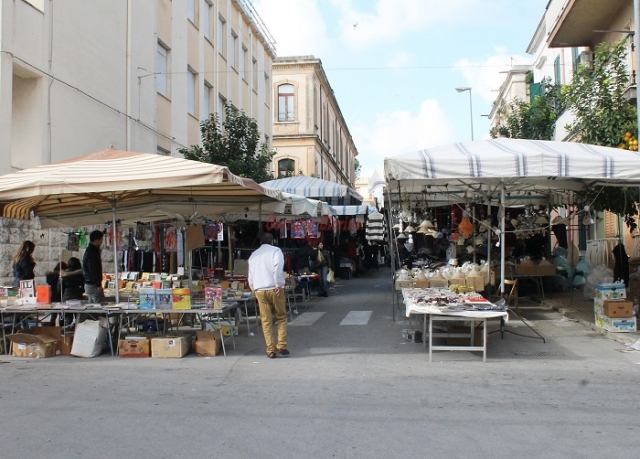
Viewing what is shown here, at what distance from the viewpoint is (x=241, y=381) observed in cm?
777

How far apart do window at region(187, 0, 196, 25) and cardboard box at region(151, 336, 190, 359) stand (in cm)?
1685

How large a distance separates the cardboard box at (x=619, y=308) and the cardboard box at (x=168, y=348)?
6.85 m

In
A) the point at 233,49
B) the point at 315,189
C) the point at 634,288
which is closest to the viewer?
the point at 634,288

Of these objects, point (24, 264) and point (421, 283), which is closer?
point (24, 264)

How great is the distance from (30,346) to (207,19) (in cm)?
1905

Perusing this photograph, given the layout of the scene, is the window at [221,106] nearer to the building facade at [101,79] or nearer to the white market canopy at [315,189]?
the building facade at [101,79]

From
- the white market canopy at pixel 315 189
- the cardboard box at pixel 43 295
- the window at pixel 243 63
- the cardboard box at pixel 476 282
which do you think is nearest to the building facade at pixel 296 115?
the window at pixel 243 63

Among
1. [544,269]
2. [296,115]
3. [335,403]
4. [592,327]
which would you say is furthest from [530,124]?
[296,115]

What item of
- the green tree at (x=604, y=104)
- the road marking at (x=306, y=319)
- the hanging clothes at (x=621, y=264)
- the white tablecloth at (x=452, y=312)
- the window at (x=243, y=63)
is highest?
the window at (x=243, y=63)

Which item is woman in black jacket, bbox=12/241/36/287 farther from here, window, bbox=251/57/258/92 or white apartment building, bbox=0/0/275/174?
window, bbox=251/57/258/92

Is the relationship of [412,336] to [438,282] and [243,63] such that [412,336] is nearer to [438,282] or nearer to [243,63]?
[438,282]

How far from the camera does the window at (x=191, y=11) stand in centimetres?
2369

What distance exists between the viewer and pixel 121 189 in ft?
30.0

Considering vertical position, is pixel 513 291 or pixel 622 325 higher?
pixel 513 291
